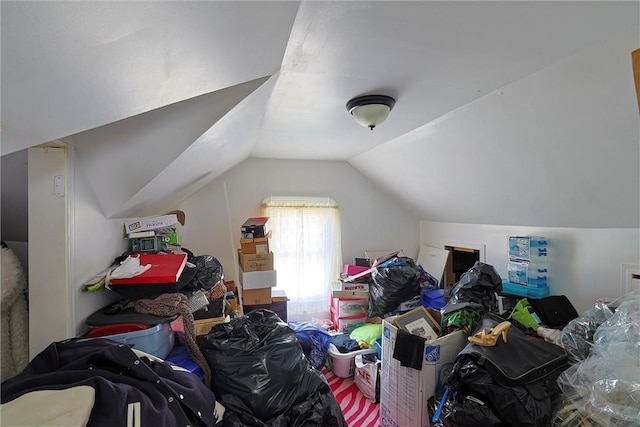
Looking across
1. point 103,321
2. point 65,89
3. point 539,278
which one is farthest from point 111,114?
point 539,278

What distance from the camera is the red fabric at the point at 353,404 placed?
2121mm

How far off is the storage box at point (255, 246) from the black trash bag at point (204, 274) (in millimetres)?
622

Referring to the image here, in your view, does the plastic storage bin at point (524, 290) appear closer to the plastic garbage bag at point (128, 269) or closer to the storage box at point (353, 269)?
the storage box at point (353, 269)

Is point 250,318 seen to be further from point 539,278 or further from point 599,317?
point 539,278

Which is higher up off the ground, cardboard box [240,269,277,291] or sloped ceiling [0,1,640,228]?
sloped ceiling [0,1,640,228]

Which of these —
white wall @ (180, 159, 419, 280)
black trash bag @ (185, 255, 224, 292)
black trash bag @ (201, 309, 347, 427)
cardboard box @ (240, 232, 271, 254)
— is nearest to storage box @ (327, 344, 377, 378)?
black trash bag @ (201, 309, 347, 427)

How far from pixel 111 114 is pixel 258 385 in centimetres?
130

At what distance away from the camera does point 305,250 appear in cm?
360

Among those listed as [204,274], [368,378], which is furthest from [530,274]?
[204,274]

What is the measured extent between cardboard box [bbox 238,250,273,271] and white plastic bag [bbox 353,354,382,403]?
1159 millimetres

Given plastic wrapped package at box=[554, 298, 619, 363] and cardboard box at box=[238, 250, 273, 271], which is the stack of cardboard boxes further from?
plastic wrapped package at box=[554, 298, 619, 363]

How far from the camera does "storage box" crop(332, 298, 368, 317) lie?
10.7 ft

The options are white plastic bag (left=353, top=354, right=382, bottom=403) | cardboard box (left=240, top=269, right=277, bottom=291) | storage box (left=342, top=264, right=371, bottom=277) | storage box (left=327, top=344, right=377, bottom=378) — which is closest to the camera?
white plastic bag (left=353, top=354, right=382, bottom=403)

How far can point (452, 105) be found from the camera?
5.96 feet
